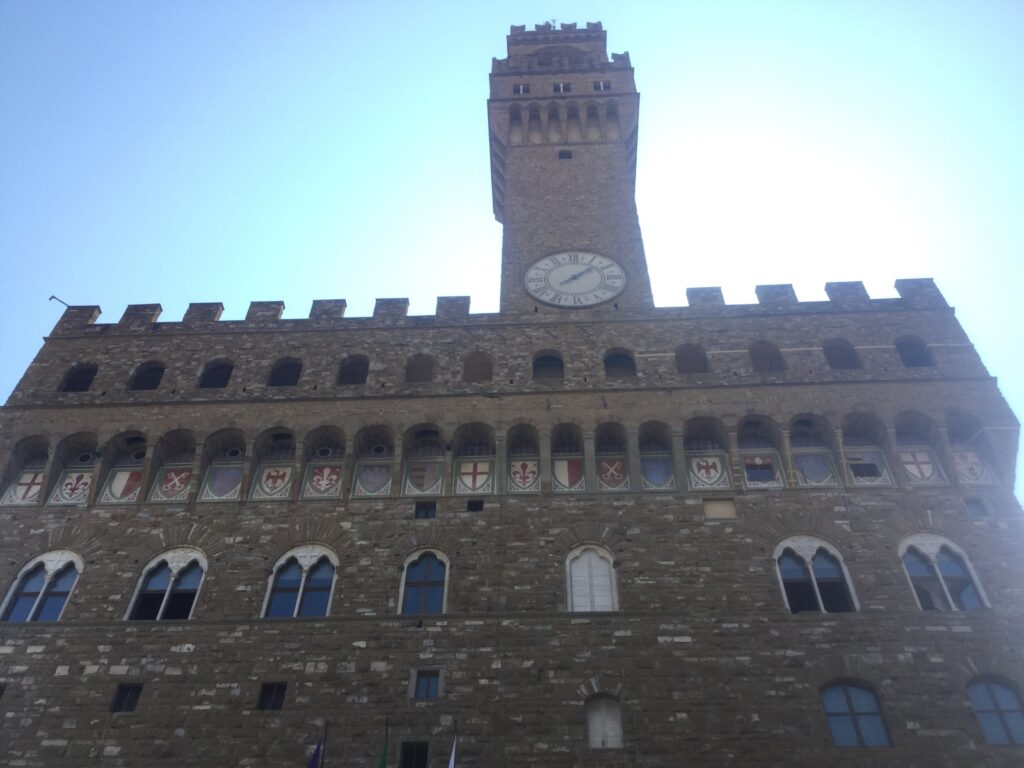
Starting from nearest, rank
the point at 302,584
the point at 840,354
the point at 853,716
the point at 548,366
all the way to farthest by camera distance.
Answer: the point at 853,716 → the point at 302,584 → the point at 840,354 → the point at 548,366

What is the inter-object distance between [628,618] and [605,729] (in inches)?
77.7

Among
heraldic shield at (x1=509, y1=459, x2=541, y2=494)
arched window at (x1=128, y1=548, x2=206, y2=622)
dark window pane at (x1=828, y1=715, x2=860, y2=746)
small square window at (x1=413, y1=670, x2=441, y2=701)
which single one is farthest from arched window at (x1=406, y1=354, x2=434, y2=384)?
dark window pane at (x1=828, y1=715, x2=860, y2=746)

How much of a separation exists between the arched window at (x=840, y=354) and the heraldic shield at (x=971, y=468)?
285 centimetres

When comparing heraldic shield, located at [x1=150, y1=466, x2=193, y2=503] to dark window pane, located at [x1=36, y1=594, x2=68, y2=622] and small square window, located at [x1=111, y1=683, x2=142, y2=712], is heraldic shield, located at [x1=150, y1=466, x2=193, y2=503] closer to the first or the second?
dark window pane, located at [x1=36, y1=594, x2=68, y2=622]

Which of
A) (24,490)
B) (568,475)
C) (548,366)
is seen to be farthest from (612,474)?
(24,490)

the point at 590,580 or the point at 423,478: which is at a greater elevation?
the point at 423,478

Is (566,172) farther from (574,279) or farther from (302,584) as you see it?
(302,584)

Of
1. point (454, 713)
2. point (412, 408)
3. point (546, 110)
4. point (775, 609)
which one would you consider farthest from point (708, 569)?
point (546, 110)

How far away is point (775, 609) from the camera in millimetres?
15031

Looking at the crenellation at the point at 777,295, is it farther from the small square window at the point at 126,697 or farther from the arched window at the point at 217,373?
the small square window at the point at 126,697

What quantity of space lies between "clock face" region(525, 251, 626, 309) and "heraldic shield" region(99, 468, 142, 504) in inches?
392

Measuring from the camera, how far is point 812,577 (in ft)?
51.0

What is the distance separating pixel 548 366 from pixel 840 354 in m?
6.53

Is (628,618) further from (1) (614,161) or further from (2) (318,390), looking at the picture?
(1) (614,161)
